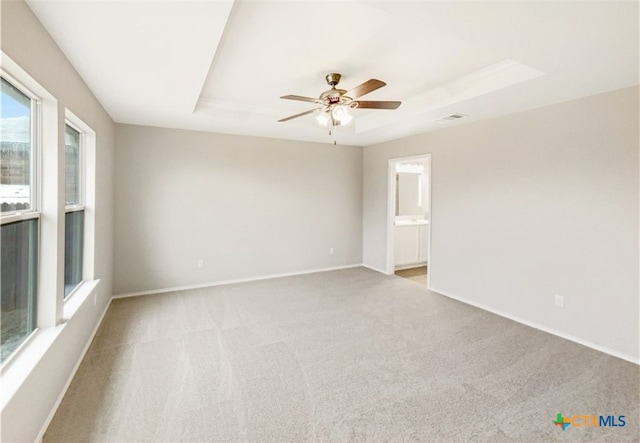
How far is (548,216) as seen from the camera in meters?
3.23

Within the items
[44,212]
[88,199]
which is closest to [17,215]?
[44,212]

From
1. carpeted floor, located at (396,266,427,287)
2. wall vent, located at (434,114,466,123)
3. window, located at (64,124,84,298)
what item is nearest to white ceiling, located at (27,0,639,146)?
wall vent, located at (434,114,466,123)

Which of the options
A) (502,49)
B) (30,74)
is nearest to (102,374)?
(30,74)

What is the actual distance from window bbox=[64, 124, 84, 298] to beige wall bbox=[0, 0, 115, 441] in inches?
5.9

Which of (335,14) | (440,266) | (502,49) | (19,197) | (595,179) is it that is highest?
(335,14)

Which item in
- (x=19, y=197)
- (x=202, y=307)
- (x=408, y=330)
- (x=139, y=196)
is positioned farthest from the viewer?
(x=139, y=196)

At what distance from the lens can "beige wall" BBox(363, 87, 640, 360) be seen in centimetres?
273

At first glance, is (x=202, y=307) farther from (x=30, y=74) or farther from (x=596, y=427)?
(x=596, y=427)

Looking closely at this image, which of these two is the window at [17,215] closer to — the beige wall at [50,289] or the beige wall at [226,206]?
the beige wall at [50,289]

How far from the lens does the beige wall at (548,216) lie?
2.73 metres

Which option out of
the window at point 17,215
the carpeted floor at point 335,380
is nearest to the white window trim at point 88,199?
the carpeted floor at point 335,380

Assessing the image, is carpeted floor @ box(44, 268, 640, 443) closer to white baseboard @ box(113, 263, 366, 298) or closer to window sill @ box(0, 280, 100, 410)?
window sill @ box(0, 280, 100, 410)

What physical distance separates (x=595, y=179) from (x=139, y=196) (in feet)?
17.4

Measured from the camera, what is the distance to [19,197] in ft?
6.02
